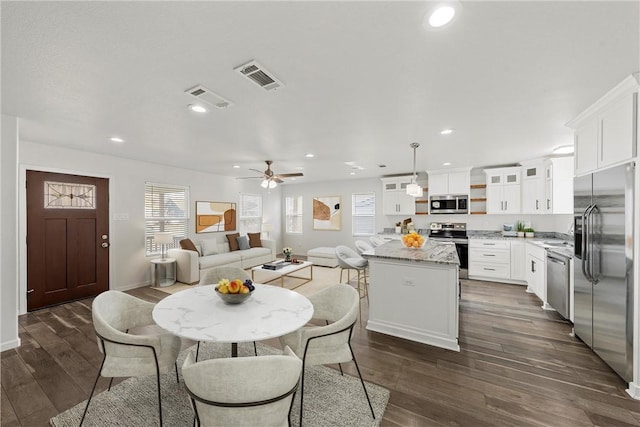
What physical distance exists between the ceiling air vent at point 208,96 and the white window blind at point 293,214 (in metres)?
6.24

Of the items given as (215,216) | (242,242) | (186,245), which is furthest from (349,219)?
(186,245)

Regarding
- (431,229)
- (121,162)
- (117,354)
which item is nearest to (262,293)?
(117,354)

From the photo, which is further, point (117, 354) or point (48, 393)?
point (48, 393)

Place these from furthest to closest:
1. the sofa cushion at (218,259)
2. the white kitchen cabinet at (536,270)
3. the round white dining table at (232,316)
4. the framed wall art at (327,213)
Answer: the framed wall art at (327,213) < the sofa cushion at (218,259) < the white kitchen cabinet at (536,270) < the round white dining table at (232,316)

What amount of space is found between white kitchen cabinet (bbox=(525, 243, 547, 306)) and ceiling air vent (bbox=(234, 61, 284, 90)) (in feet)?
15.0

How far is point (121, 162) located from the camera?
4801 mm

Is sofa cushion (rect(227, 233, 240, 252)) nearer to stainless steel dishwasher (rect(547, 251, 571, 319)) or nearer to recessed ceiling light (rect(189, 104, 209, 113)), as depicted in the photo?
recessed ceiling light (rect(189, 104, 209, 113))

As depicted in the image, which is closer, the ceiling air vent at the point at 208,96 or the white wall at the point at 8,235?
the ceiling air vent at the point at 208,96

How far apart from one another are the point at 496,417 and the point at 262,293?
1.96 metres

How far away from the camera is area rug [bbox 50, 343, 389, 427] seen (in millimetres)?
1777

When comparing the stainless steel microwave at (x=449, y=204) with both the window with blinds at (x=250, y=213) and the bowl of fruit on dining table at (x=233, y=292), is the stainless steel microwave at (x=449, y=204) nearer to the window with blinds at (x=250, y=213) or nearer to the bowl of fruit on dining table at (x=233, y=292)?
the window with blinds at (x=250, y=213)

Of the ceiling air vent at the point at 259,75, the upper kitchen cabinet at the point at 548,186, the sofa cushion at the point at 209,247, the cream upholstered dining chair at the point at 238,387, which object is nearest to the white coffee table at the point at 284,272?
the sofa cushion at the point at 209,247

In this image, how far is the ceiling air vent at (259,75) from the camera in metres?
1.83

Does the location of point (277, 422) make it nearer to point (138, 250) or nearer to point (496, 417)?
point (496, 417)
